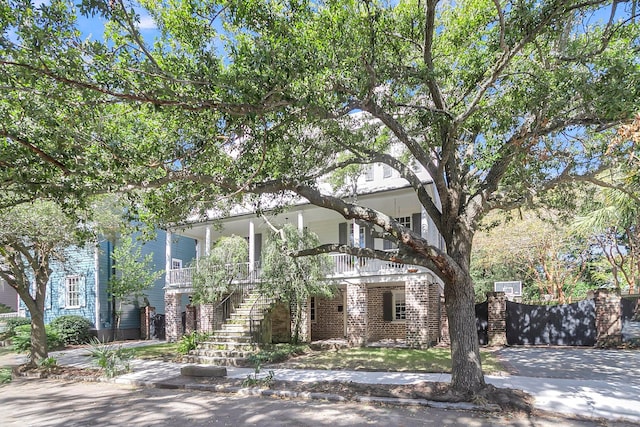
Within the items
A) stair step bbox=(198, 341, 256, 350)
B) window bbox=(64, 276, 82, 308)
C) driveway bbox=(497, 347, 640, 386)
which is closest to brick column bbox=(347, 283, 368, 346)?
stair step bbox=(198, 341, 256, 350)

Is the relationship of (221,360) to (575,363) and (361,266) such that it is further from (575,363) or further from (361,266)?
(575,363)

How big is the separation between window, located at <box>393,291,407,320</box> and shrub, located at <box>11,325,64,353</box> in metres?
13.3

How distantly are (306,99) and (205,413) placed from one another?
556 cm

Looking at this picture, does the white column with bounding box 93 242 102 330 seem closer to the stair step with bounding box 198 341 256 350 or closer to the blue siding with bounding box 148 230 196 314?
the blue siding with bounding box 148 230 196 314

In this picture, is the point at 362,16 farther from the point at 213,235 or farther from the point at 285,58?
the point at 213,235

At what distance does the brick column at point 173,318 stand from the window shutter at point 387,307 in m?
9.13

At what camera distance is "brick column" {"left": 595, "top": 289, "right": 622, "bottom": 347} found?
1358cm

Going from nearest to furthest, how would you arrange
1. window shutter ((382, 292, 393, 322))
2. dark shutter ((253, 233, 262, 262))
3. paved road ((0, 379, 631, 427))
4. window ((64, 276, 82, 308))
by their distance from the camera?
paved road ((0, 379, 631, 427)), window shutter ((382, 292, 393, 322)), dark shutter ((253, 233, 262, 262)), window ((64, 276, 82, 308))

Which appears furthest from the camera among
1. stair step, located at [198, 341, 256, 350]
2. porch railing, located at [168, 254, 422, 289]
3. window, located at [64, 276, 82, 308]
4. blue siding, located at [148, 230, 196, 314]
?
blue siding, located at [148, 230, 196, 314]

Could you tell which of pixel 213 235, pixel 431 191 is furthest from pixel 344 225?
pixel 213 235

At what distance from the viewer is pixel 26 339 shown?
49.9ft

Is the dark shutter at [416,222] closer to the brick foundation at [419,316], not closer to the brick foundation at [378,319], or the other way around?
the brick foundation at [419,316]

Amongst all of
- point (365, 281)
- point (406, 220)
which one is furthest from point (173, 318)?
point (406, 220)

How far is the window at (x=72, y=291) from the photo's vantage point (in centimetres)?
2175
